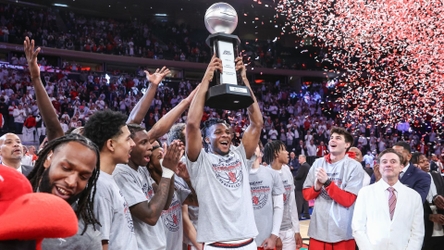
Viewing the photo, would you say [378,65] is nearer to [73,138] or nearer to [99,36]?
[99,36]

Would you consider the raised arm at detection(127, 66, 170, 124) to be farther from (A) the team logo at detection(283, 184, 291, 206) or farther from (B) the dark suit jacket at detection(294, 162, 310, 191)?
(B) the dark suit jacket at detection(294, 162, 310, 191)

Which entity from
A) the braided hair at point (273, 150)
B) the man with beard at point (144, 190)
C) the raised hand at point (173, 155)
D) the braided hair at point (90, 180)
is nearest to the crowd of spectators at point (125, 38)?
the braided hair at point (273, 150)

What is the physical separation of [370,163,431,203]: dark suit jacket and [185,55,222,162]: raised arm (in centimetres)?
273

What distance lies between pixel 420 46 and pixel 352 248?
11638 millimetres

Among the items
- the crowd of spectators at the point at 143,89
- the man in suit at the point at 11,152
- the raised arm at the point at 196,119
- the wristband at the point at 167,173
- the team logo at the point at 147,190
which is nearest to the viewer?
the wristband at the point at 167,173

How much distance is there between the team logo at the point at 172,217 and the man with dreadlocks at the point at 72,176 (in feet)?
4.34

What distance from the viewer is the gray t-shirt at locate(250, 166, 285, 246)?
4680 millimetres

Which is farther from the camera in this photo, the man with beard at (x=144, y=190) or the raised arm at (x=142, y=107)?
the raised arm at (x=142, y=107)

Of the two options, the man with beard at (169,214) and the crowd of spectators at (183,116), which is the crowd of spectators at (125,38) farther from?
the man with beard at (169,214)

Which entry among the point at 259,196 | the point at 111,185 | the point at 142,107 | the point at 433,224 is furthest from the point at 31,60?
the point at 433,224

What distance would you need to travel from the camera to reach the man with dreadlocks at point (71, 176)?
1.67 metres

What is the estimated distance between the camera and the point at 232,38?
11.9ft

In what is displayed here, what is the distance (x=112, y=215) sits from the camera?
7.55 ft

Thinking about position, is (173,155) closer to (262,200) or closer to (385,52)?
(262,200)
